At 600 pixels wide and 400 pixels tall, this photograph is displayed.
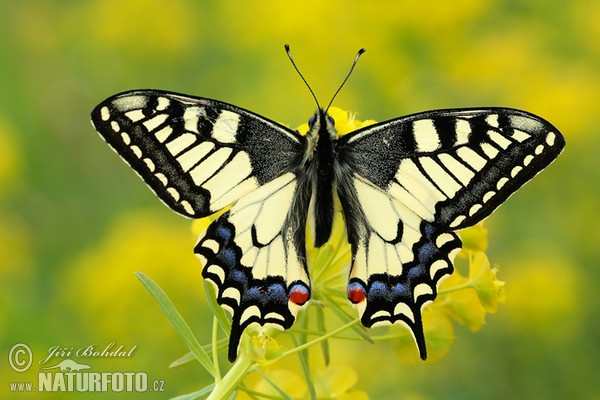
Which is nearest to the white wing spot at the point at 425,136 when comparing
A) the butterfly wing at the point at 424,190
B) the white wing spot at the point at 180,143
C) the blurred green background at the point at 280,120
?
the butterfly wing at the point at 424,190

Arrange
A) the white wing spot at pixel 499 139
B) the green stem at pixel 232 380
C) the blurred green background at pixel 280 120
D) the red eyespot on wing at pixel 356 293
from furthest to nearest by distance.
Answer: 1. the blurred green background at pixel 280 120
2. the white wing spot at pixel 499 139
3. the red eyespot on wing at pixel 356 293
4. the green stem at pixel 232 380

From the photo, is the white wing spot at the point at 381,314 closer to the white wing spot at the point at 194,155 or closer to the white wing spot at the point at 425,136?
the white wing spot at the point at 425,136

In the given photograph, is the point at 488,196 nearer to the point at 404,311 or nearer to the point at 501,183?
the point at 501,183

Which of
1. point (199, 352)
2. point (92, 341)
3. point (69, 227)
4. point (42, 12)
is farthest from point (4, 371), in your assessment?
point (42, 12)

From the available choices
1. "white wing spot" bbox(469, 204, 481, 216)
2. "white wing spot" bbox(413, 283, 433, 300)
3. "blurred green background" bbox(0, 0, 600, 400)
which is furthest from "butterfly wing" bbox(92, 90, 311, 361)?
"blurred green background" bbox(0, 0, 600, 400)

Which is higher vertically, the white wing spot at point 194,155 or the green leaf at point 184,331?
the white wing spot at point 194,155

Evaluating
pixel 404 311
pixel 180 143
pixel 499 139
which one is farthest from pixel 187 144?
pixel 499 139

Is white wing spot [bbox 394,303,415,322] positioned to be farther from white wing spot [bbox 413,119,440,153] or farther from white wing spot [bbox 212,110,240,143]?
white wing spot [bbox 212,110,240,143]

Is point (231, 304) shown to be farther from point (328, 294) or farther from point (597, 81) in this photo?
point (597, 81)
